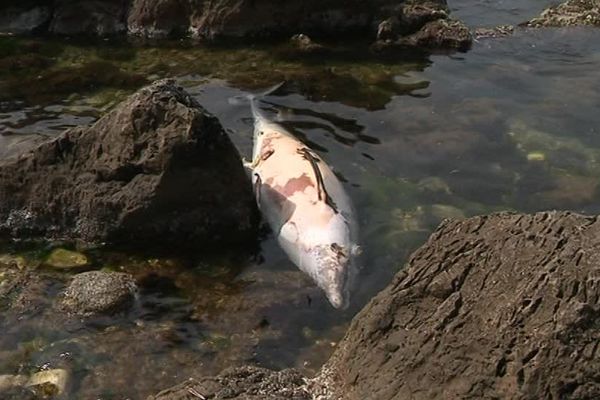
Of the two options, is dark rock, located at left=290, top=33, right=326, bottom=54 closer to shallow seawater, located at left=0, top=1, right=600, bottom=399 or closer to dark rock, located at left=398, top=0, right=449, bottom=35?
shallow seawater, located at left=0, top=1, right=600, bottom=399

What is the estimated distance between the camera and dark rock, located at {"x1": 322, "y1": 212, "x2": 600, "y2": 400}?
4410 mm

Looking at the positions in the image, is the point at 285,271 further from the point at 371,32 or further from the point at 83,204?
the point at 371,32

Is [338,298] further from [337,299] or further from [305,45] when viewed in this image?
[305,45]

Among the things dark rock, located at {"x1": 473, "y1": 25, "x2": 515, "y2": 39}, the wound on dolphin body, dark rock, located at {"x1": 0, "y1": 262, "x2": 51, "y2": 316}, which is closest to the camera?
dark rock, located at {"x1": 0, "y1": 262, "x2": 51, "y2": 316}

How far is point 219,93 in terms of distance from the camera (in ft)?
39.7

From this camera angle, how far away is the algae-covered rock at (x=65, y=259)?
809 centimetres

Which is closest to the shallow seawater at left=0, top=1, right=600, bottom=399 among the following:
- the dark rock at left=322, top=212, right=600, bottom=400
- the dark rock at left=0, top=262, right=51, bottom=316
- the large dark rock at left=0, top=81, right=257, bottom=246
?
the dark rock at left=0, top=262, right=51, bottom=316

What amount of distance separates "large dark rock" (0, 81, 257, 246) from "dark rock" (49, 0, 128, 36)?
6937 mm

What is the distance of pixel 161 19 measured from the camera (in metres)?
14.9

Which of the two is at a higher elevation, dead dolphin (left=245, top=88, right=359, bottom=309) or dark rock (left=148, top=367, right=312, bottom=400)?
dark rock (left=148, top=367, right=312, bottom=400)

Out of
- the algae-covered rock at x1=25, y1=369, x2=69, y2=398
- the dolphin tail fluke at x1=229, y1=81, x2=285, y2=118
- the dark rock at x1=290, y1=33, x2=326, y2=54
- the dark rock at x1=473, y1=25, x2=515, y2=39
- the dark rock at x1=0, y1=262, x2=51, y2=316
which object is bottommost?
the algae-covered rock at x1=25, y1=369, x2=69, y2=398

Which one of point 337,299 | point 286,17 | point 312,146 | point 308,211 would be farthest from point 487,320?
point 286,17

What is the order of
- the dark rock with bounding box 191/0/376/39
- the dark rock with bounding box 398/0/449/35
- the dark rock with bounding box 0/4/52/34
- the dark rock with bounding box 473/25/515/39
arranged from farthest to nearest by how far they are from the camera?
the dark rock with bounding box 0/4/52/34, the dark rock with bounding box 191/0/376/39, the dark rock with bounding box 398/0/449/35, the dark rock with bounding box 473/25/515/39

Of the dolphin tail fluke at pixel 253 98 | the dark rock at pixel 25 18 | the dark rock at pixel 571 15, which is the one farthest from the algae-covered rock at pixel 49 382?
the dark rock at pixel 571 15
